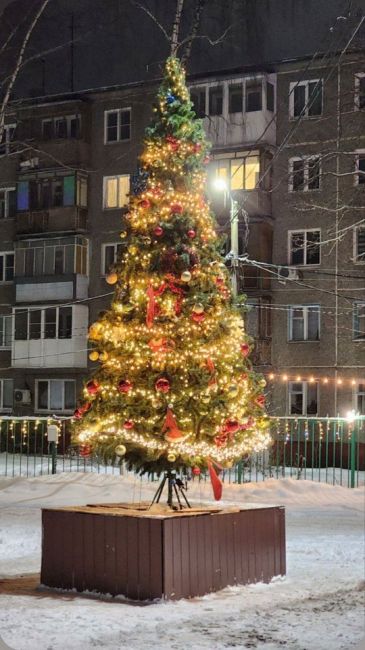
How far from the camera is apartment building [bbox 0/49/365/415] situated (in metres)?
36.4

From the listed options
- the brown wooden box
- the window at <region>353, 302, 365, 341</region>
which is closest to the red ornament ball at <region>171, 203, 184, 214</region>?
the brown wooden box

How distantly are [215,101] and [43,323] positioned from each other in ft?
36.1

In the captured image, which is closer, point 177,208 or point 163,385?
point 163,385

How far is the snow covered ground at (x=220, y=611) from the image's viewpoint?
30.1 ft

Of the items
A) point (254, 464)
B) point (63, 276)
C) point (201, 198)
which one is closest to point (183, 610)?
point (201, 198)

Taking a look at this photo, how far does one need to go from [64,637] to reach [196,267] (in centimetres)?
497

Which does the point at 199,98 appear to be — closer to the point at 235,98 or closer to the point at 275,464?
the point at 235,98

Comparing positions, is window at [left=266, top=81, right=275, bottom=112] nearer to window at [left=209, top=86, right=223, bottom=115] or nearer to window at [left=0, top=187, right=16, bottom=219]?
window at [left=209, top=86, right=223, bottom=115]

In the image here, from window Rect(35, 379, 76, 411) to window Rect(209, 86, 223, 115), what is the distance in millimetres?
11989

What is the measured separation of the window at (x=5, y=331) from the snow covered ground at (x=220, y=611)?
24911 millimetres

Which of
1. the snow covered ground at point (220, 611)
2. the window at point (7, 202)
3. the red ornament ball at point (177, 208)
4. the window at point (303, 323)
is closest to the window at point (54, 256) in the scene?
the window at point (7, 202)

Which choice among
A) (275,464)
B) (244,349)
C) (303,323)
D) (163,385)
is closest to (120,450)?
(163,385)

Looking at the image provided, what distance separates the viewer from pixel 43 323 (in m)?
40.8

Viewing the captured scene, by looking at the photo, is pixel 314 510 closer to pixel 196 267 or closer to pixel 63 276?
pixel 196 267
